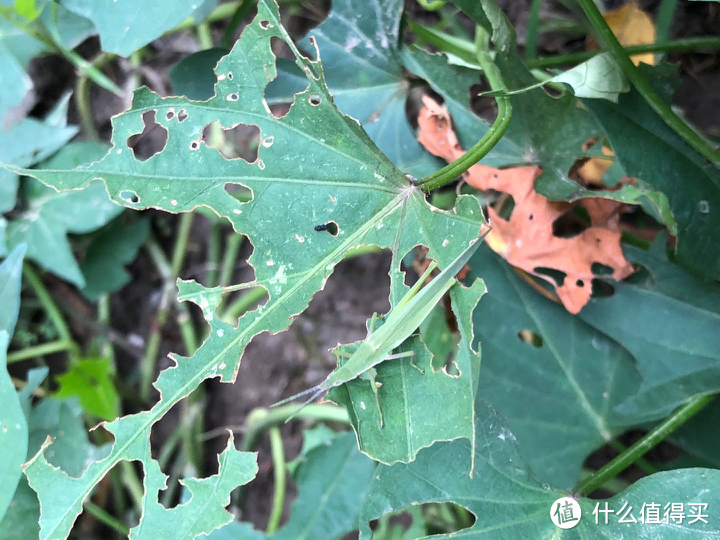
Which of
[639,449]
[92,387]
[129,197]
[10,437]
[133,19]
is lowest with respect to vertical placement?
[92,387]

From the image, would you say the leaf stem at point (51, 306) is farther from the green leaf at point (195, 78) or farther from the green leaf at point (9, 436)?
the green leaf at point (195, 78)

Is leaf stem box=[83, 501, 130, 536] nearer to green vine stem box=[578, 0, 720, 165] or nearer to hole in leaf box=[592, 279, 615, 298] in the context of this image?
hole in leaf box=[592, 279, 615, 298]

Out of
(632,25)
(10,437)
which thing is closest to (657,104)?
(632,25)

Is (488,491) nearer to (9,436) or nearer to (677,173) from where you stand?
(677,173)

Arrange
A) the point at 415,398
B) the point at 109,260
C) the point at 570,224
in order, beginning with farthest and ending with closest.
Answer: the point at 109,260
the point at 570,224
the point at 415,398

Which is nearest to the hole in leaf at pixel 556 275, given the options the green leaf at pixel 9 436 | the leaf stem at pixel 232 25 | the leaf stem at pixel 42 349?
the leaf stem at pixel 232 25

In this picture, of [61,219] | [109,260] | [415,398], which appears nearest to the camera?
[415,398]
